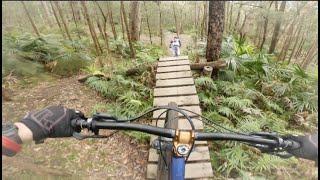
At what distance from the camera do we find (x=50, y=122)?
1.79 m

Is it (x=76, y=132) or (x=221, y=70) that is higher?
(x=76, y=132)

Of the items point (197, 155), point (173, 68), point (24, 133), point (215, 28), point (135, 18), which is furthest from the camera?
A: point (135, 18)

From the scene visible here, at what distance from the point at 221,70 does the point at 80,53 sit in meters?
4.93

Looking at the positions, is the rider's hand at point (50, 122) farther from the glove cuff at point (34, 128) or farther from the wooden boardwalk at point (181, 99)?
the wooden boardwalk at point (181, 99)

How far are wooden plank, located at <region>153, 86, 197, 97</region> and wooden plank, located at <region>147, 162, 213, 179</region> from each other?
285cm

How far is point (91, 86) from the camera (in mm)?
8195

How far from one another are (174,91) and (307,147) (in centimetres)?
598

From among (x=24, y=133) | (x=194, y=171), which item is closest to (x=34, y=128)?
(x=24, y=133)

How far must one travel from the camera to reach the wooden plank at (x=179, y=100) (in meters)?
7.02

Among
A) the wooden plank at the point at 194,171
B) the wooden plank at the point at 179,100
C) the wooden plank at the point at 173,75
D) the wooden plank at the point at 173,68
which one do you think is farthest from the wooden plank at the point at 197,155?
the wooden plank at the point at 173,68

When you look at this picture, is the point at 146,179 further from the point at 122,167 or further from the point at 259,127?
the point at 259,127

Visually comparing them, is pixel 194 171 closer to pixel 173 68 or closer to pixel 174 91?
pixel 174 91

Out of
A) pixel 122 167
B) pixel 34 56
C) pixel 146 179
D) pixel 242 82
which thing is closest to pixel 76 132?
pixel 146 179

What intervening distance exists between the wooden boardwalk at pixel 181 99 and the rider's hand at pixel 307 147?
2.99 metres
